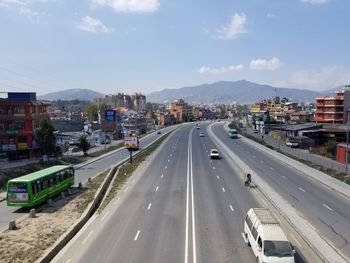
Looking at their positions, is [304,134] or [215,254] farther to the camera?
[304,134]

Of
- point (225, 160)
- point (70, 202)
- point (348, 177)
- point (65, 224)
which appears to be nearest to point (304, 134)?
point (225, 160)

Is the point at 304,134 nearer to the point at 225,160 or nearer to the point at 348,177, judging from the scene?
the point at 225,160

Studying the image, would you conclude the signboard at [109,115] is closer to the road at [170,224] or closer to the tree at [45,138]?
the tree at [45,138]

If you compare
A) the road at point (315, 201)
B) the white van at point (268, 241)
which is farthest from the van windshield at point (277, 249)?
the road at point (315, 201)

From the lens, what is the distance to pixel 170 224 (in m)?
26.8

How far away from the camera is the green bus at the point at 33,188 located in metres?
32.2

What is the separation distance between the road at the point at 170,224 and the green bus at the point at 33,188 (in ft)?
19.7

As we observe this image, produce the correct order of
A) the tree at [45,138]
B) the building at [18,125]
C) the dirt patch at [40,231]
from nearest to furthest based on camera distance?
the dirt patch at [40,231] < the building at [18,125] < the tree at [45,138]

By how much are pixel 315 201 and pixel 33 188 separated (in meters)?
23.2

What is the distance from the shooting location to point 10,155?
7162 centimetres

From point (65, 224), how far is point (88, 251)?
6.39m

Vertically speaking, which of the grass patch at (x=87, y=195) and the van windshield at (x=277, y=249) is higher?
the van windshield at (x=277, y=249)

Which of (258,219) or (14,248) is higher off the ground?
(258,219)

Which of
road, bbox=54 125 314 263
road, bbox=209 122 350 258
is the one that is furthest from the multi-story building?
road, bbox=54 125 314 263
